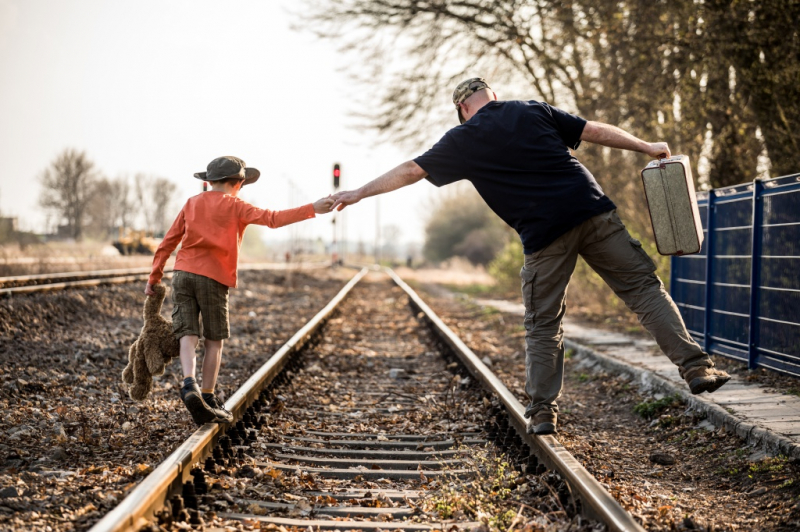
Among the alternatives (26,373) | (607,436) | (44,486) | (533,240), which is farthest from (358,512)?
(26,373)

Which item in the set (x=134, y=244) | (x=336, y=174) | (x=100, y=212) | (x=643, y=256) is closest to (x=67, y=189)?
(x=100, y=212)

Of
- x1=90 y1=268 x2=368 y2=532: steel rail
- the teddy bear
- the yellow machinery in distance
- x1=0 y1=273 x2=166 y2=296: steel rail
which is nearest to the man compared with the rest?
the teddy bear

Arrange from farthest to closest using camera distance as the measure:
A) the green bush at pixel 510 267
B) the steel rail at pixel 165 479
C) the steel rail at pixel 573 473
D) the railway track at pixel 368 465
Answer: the green bush at pixel 510 267, the railway track at pixel 368 465, the steel rail at pixel 573 473, the steel rail at pixel 165 479

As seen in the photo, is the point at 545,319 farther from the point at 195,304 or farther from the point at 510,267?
the point at 510,267

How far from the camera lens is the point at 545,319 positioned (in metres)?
4.42

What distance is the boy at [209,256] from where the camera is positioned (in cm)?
448

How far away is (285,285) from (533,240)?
19.3m

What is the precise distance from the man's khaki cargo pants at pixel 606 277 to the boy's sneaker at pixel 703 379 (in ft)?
0.15

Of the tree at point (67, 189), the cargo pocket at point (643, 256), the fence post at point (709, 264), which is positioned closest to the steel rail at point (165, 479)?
the cargo pocket at point (643, 256)

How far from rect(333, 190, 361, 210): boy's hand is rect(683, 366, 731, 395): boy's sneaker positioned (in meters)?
2.18

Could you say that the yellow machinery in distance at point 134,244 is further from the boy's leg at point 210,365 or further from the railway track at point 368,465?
the boy's leg at point 210,365

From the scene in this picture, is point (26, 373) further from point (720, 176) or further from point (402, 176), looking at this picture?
point (720, 176)

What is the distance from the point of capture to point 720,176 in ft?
Answer: 34.5

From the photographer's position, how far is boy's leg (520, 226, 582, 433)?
4.35m
